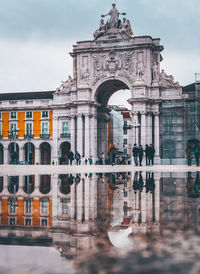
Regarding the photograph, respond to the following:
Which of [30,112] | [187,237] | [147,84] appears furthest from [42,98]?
[187,237]

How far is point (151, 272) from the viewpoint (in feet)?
8.80

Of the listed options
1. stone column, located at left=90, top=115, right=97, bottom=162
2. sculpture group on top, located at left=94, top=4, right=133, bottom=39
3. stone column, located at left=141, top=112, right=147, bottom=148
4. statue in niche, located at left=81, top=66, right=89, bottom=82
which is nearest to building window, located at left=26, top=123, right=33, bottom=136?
stone column, located at left=90, top=115, right=97, bottom=162

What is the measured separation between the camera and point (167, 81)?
53.3 m

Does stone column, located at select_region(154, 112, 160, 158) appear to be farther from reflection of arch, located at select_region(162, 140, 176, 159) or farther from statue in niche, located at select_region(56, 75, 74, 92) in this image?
statue in niche, located at select_region(56, 75, 74, 92)

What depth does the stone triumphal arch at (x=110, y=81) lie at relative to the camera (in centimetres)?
5166

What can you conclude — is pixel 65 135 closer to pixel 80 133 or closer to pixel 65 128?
pixel 65 128

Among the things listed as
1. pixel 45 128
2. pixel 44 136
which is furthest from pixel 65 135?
pixel 45 128

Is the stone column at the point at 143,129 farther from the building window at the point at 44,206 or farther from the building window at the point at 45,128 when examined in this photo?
the building window at the point at 44,206

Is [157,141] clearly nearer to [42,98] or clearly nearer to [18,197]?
[42,98]

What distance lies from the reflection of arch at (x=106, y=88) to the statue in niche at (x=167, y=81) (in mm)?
4663

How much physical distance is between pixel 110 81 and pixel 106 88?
2339mm

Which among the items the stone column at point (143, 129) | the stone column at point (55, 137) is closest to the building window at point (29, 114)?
the stone column at point (55, 137)

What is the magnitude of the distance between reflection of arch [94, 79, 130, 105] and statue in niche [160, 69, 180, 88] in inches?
184

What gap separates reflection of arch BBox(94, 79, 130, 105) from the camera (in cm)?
5443
